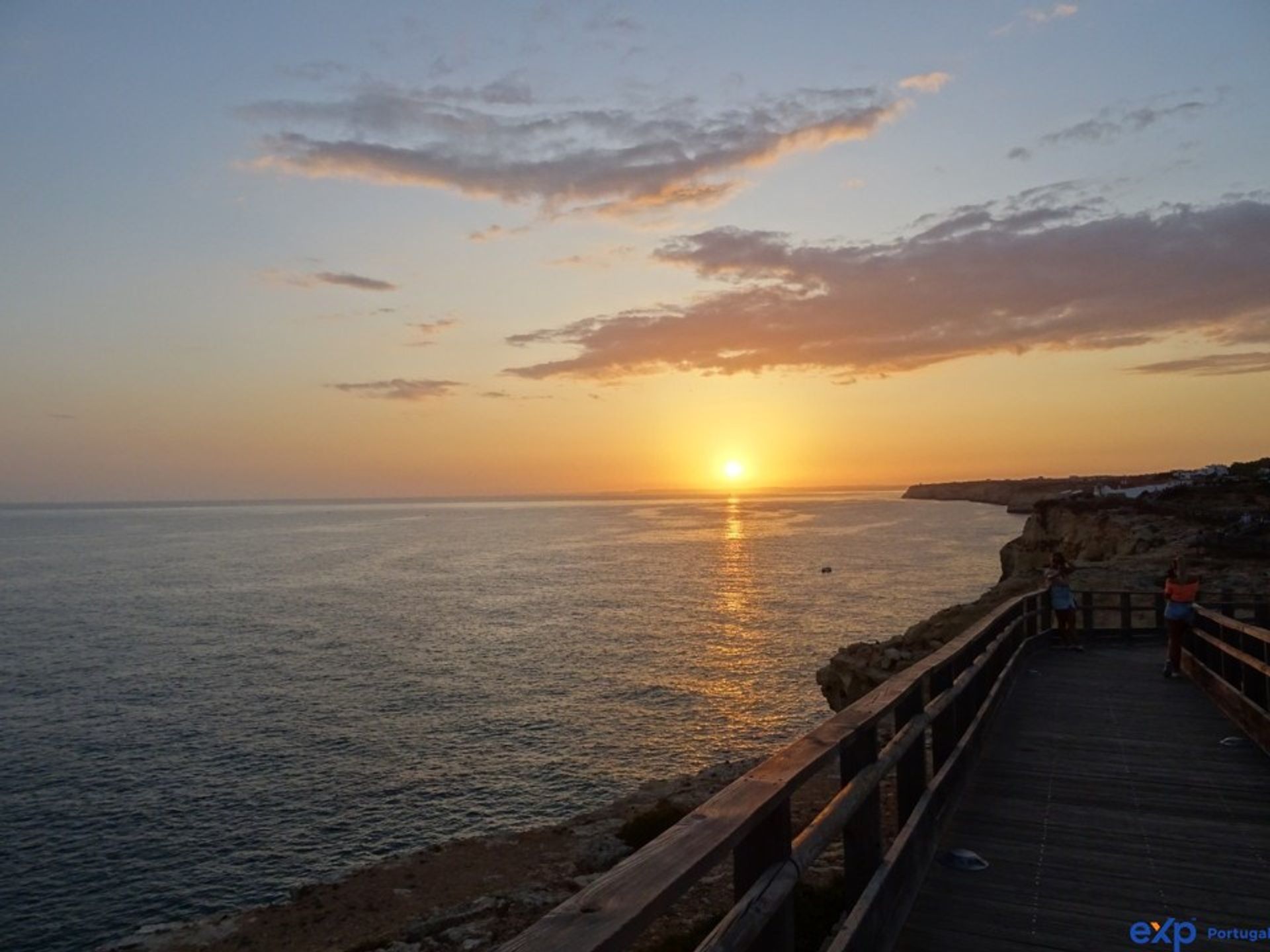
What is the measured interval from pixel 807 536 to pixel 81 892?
128 meters

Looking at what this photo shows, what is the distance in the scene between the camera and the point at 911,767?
6020 millimetres

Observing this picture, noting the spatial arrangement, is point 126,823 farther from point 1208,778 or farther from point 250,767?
point 1208,778

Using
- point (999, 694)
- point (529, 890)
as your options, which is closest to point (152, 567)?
point (529, 890)

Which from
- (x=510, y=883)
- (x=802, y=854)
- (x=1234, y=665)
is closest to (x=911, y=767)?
(x=802, y=854)

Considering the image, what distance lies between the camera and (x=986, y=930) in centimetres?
496

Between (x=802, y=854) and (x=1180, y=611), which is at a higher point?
(x=802, y=854)

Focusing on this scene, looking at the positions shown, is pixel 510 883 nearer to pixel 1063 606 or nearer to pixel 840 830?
pixel 1063 606

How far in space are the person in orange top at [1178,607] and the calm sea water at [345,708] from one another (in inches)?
587

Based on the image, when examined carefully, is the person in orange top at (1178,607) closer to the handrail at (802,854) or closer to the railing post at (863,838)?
the handrail at (802,854)

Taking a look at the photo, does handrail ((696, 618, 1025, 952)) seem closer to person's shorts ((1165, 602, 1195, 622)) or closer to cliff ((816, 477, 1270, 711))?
person's shorts ((1165, 602, 1195, 622))

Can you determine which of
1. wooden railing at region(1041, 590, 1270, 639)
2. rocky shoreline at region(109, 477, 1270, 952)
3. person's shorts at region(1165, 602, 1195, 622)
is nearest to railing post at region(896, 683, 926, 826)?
rocky shoreline at region(109, 477, 1270, 952)

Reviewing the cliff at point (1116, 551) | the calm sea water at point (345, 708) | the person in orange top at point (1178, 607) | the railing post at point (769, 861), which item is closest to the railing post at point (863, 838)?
the railing post at point (769, 861)

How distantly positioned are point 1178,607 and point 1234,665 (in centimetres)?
203

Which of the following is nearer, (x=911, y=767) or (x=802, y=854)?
(x=802, y=854)
